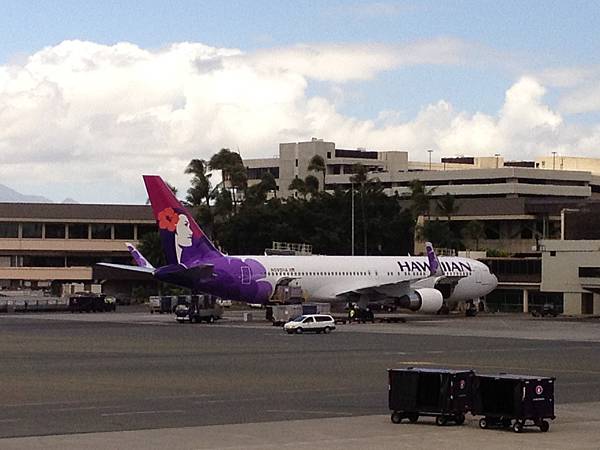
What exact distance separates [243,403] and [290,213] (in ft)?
345

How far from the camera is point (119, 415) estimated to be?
30297 millimetres

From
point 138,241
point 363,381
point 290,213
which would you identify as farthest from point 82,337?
point 138,241

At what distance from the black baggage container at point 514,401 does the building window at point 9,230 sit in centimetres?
12950

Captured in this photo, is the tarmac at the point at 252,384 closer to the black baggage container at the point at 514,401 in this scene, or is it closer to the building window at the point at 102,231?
the black baggage container at the point at 514,401

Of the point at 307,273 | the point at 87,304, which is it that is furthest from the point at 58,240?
the point at 307,273

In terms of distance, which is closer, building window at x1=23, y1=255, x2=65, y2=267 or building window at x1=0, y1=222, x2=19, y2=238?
building window at x1=0, y1=222, x2=19, y2=238

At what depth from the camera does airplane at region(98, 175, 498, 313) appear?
81625 millimetres

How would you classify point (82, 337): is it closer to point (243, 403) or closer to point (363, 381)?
point (363, 381)

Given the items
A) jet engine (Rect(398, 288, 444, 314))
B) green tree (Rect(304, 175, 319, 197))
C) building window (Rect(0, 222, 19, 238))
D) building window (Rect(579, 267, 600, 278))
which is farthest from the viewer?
green tree (Rect(304, 175, 319, 197))

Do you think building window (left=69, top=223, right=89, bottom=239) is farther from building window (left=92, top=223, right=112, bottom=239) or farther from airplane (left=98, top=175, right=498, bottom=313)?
airplane (left=98, top=175, right=498, bottom=313)

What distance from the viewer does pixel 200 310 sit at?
8456cm

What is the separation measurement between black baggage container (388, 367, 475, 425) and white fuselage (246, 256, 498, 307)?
2235 inches

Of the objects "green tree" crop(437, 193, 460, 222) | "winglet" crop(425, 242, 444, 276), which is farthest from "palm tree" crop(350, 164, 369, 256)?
"winglet" crop(425, 242, 444, 276)

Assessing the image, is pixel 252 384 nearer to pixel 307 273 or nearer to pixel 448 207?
pixel 307 273
